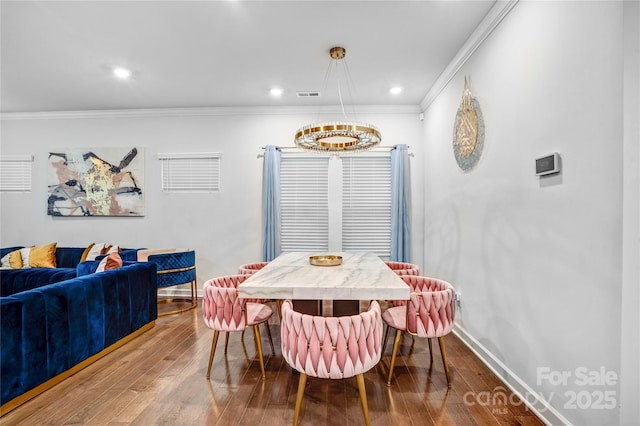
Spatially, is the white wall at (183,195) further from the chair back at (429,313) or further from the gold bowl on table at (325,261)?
the chair back at (429,313)

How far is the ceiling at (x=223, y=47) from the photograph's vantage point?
7.52 feet

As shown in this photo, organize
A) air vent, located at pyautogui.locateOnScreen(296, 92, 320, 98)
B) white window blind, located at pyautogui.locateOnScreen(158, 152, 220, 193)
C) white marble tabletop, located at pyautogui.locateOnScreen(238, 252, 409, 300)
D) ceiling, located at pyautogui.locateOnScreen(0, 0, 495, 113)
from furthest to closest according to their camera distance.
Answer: white window blind, located at pyautogui.locateOnScreen(158, 152, 220, 193)
air vent, located at pyautogui.locateOnScreen(296, 92, 320, 98)
ceiling, located at pyautogui.locateOnScreen(0, 0, 495, 113)
white marble tabletop, located at pyautogui.locateOnScreen(238, 252, 409, 300)

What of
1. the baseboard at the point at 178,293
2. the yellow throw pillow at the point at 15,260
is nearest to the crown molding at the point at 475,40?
the baseboard at the point at 178,293

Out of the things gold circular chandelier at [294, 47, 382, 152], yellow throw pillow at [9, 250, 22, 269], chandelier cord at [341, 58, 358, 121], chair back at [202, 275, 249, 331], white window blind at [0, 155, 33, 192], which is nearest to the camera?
chair back at [202, 275, 249, 331]

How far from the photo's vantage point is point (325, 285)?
6.13 ft

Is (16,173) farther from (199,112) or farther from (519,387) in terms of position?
(519,387)

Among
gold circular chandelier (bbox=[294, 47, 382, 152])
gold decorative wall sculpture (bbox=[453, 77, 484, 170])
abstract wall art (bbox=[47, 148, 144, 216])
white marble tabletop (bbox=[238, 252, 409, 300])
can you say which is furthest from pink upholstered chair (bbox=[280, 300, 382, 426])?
abstract wall art (bbox=[47, 148, 144, 216])

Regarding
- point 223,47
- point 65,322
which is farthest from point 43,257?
point 223,47

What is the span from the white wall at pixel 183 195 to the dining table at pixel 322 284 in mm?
2001

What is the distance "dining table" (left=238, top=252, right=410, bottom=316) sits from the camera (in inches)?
71.5

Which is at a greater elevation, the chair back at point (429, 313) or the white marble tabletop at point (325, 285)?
the white marble tabletop at point (325, 285)

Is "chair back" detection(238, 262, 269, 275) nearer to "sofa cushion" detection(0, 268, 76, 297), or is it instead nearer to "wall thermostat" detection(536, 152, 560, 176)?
"sofa cushion" detection(0, 268, 76, 297)

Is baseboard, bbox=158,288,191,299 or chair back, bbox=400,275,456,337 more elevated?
chair back, bbox=400,275,456,337

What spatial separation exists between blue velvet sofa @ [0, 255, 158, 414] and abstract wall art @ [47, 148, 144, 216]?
1455 mm
